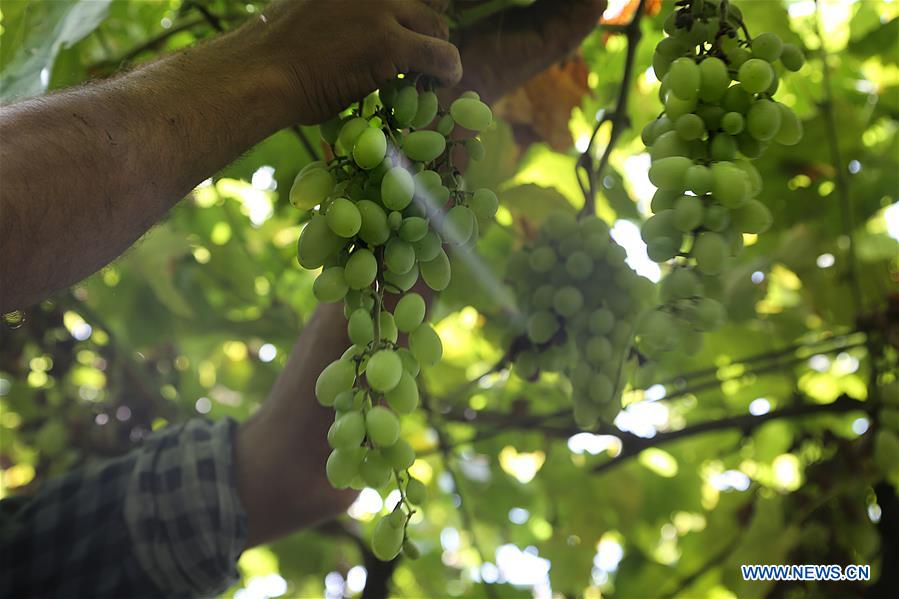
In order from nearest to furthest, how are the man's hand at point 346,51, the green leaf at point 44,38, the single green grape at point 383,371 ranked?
the single green grape at point 383,371
the man's hand at point 346,51
the green leaf at point 44,38

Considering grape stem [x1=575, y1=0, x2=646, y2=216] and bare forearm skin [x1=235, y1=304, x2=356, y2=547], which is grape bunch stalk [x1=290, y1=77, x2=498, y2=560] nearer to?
grape stem [x1=575, y1=0, x2=646, y2=216]

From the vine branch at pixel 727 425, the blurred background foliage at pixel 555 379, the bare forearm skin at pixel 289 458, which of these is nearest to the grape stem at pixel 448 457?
the blurred background foliage at pixel 555 379

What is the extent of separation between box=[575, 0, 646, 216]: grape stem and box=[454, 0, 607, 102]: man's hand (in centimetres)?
4

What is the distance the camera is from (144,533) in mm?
1167

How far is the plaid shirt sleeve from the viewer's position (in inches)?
45.5

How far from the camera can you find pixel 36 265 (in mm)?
582

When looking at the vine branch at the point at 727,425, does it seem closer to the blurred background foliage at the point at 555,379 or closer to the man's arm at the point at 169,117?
the blurred background foliage at the point at 555,379

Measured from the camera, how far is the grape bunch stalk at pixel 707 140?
577 mm

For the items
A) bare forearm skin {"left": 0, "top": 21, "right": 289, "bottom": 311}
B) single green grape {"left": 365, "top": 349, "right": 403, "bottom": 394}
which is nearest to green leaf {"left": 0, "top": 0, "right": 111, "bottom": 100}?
bare forearm skin {"left": 0, "top": 21, "right": 289, "bottom": 311}

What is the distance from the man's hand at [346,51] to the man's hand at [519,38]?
219 mm

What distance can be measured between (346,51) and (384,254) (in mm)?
182

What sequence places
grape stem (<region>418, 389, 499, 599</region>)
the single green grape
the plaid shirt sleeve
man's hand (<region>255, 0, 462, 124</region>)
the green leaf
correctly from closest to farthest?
the single green grape → man's hand (<region>255, 0, 462, 124</region>) → the green leaf → the plaid shirt sleeve → grape stem (<region>418, 389, 499, 599</region>)

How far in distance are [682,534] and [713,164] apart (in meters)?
0.97

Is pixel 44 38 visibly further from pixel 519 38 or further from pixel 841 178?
pixel 841 178
